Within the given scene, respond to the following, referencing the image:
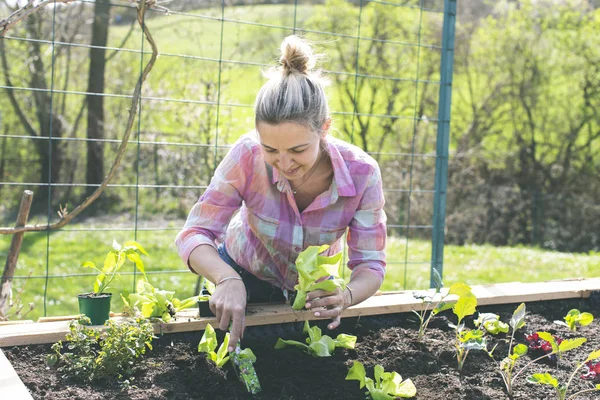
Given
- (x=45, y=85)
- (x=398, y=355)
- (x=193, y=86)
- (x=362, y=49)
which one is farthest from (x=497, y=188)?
(x=398, y=355)

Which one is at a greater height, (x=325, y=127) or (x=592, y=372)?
(x=325, y=127)

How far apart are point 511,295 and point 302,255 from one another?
3.22ft

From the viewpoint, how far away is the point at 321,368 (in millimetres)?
1646

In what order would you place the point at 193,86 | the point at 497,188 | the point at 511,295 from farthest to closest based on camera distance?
1. the point at 497,188
2. the point at 193,86
3. the point at 511,295

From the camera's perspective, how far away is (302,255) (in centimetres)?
156

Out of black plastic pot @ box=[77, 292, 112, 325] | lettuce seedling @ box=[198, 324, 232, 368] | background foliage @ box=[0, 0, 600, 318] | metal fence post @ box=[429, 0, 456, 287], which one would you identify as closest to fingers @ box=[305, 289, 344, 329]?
lettuce seedling @ box=[198, 324, 232, 368]

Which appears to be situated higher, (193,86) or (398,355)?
(193,86)

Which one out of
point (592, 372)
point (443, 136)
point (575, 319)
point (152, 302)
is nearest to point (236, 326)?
point (152, 302)

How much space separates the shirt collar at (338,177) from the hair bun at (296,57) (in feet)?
0.78

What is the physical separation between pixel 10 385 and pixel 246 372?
493 millimetres

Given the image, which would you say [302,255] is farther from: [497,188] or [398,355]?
[497,188]

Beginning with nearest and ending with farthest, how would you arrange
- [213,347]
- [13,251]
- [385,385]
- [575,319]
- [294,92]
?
[385,385] → [213,347] → [294,92] → [575,319] → [13,251]

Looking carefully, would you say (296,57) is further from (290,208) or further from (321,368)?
(321,368)

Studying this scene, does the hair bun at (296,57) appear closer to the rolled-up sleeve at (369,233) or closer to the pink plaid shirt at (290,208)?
the pink plaid shirt at (290,208)
